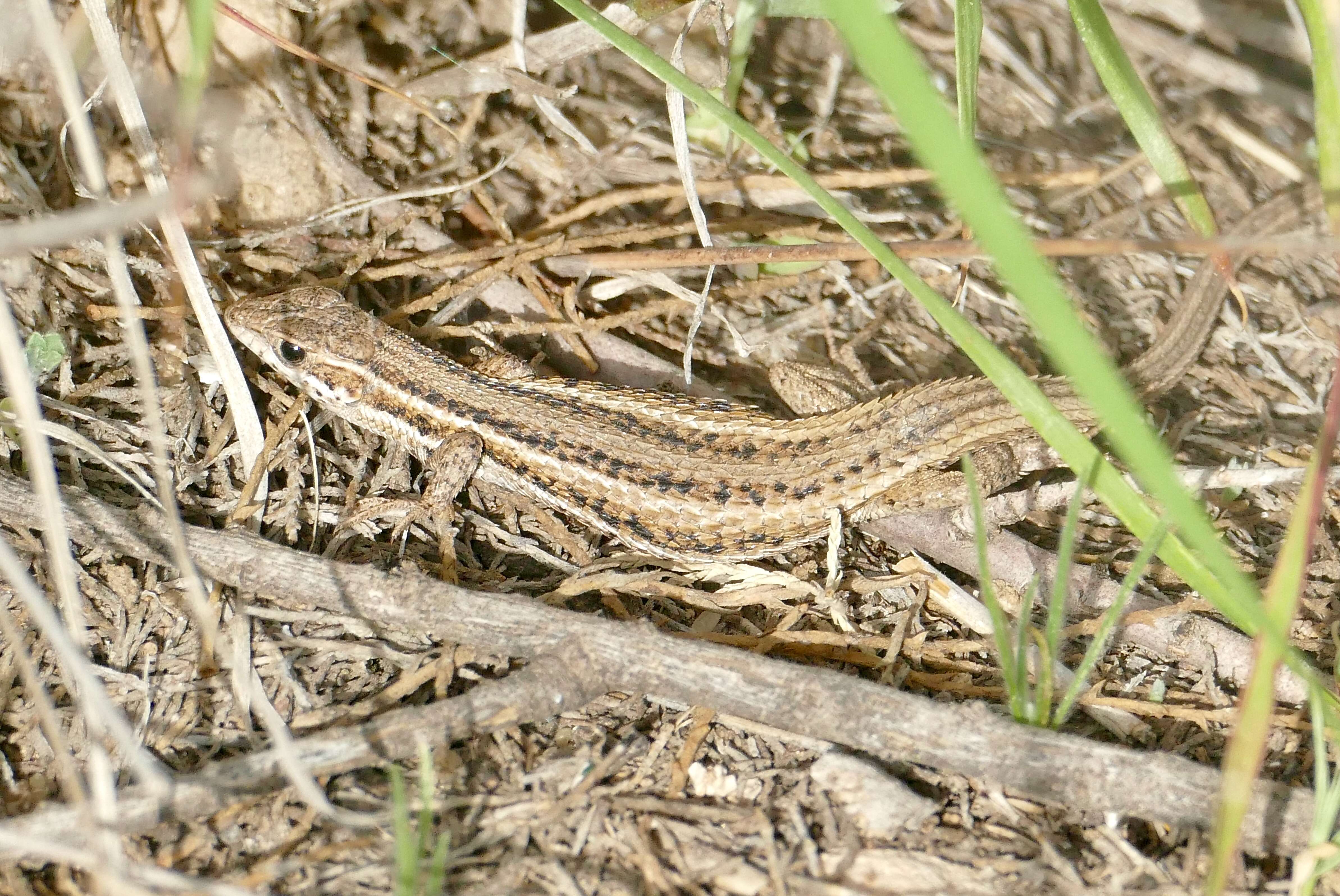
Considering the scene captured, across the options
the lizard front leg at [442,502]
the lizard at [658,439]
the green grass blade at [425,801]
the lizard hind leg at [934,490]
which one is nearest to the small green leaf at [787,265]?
the lizard at [658,439]

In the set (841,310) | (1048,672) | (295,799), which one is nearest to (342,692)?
(295,799)

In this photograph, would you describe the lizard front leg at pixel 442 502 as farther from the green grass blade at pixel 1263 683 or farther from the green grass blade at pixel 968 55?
the green grass blade at pixel 1263 683

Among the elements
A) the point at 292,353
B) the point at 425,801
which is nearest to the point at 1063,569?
the point at 425,801

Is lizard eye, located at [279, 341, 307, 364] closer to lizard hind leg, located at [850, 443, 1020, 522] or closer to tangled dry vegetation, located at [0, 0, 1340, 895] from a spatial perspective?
tangled dry vegetation, located at [0, 0, 1340, 895]

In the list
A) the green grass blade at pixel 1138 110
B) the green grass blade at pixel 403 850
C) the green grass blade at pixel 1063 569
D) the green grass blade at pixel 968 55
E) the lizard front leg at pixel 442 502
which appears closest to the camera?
the green grass blade at pixel 403 850

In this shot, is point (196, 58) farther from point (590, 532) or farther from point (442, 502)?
point (590, 532)

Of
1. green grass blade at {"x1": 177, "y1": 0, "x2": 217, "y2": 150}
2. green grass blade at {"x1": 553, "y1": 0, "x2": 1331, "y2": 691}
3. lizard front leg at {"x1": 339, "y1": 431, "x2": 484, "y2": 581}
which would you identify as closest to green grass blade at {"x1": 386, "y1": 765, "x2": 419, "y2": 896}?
lizard front leg at {"x1": 339, "y1": 431, "x2": 484, "y2": 581}
